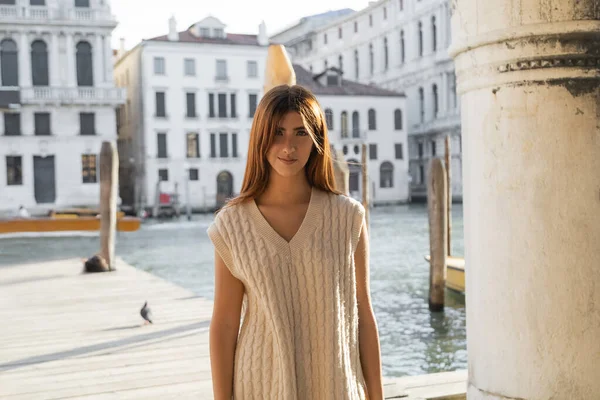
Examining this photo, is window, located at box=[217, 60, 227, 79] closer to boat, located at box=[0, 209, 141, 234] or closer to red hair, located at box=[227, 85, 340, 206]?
boat, located at box=[0, 209, 141, 234]

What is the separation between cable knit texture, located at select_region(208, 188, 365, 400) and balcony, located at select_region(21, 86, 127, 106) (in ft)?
104

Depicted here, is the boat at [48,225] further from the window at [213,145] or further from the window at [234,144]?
the window at [234,144]

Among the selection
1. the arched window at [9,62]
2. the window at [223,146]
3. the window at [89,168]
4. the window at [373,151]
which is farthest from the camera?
the window at [373,151]

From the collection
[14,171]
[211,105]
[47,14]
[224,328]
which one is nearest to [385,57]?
[211,105]

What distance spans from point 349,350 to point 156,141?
35.6 metres

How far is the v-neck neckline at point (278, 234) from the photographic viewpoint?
1.73 metres

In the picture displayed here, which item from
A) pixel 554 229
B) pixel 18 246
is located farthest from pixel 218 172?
pixel 554 229

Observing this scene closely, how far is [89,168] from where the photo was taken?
1288 inches

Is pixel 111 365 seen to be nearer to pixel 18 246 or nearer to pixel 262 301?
pixel 262 301

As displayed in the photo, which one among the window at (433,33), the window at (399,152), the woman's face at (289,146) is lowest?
the woman's face at (289,146)

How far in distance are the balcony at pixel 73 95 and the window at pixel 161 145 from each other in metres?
4.28

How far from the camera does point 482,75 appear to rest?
232 cm

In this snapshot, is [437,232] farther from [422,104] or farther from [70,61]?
[422,104]

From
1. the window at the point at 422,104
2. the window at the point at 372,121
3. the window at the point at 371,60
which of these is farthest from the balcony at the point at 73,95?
the window at the point at 371,60
